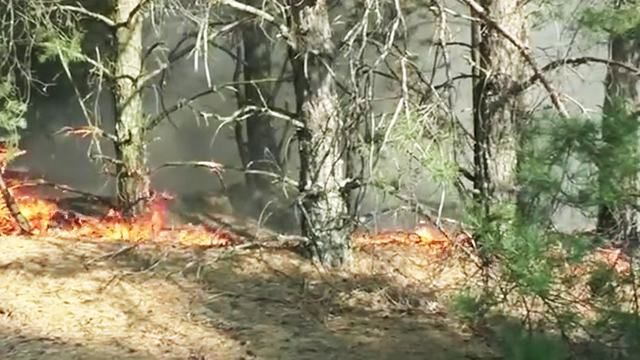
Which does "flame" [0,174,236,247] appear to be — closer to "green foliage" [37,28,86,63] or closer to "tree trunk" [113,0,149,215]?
"tree trunk" [113,0,149,215]

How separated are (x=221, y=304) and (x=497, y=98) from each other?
228 cm

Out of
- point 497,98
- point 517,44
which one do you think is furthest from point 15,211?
point 517,44

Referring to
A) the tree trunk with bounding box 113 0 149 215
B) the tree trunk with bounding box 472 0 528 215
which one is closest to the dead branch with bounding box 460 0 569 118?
the tree trunk with bounding box 472 0 528 215

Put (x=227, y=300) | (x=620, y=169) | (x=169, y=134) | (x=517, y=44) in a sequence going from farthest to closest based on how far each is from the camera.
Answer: (x=169, y=134)
(x=227, y=300)
(x=517, y=44)
(x=620, y=169)

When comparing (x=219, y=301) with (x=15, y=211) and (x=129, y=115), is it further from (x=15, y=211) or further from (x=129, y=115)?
(x=129, y=115)

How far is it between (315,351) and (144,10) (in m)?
3.92

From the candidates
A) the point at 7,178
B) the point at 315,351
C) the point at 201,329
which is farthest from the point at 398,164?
the point at 7,178

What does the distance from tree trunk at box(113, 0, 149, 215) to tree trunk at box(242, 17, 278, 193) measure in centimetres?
95

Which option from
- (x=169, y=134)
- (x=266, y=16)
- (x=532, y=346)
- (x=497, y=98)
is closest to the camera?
(x=532, y=346)

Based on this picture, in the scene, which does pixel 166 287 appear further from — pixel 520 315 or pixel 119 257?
pixel 520 315

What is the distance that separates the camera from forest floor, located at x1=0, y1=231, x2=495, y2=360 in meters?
5.87

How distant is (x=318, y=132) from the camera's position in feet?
23.2

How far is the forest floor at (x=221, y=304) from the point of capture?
19.3 feet

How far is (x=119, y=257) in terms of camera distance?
7.41 meters
